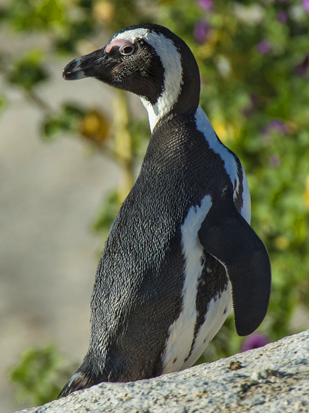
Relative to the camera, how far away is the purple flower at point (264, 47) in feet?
7.33

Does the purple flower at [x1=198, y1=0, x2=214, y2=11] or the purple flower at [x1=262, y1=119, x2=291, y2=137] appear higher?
the purple flower at [x1=198, y1=0, x2=214, y2=11]

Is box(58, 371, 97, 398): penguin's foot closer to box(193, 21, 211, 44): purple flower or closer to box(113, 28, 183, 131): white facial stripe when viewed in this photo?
box(113, 28, 183, 131): white facial stripe

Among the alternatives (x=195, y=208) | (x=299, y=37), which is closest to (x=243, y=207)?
(x=195, y=208)

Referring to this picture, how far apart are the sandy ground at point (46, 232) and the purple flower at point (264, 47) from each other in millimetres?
781

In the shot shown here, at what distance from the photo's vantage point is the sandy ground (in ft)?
10.8

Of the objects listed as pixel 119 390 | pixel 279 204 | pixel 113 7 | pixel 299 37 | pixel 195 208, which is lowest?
pixel 119 390

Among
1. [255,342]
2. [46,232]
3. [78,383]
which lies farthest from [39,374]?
[46,232]

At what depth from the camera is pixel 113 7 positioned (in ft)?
6.87

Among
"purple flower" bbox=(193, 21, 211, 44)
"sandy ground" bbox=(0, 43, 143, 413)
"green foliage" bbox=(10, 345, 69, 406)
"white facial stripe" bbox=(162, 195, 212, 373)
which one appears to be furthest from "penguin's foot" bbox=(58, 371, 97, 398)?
"sandy ground" bbox=(0, 43, 143, 413)

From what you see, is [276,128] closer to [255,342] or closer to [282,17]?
[282,17]

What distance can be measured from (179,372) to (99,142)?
4.18 feet

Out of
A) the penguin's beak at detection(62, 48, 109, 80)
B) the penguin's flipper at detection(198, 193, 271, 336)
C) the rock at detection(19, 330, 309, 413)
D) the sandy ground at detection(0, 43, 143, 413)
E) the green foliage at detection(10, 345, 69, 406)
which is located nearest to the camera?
the rock at detection(19, 330, 309, 413)

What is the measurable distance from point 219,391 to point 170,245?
0.77ft

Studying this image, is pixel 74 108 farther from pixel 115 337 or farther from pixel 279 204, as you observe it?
pixel 115 337
